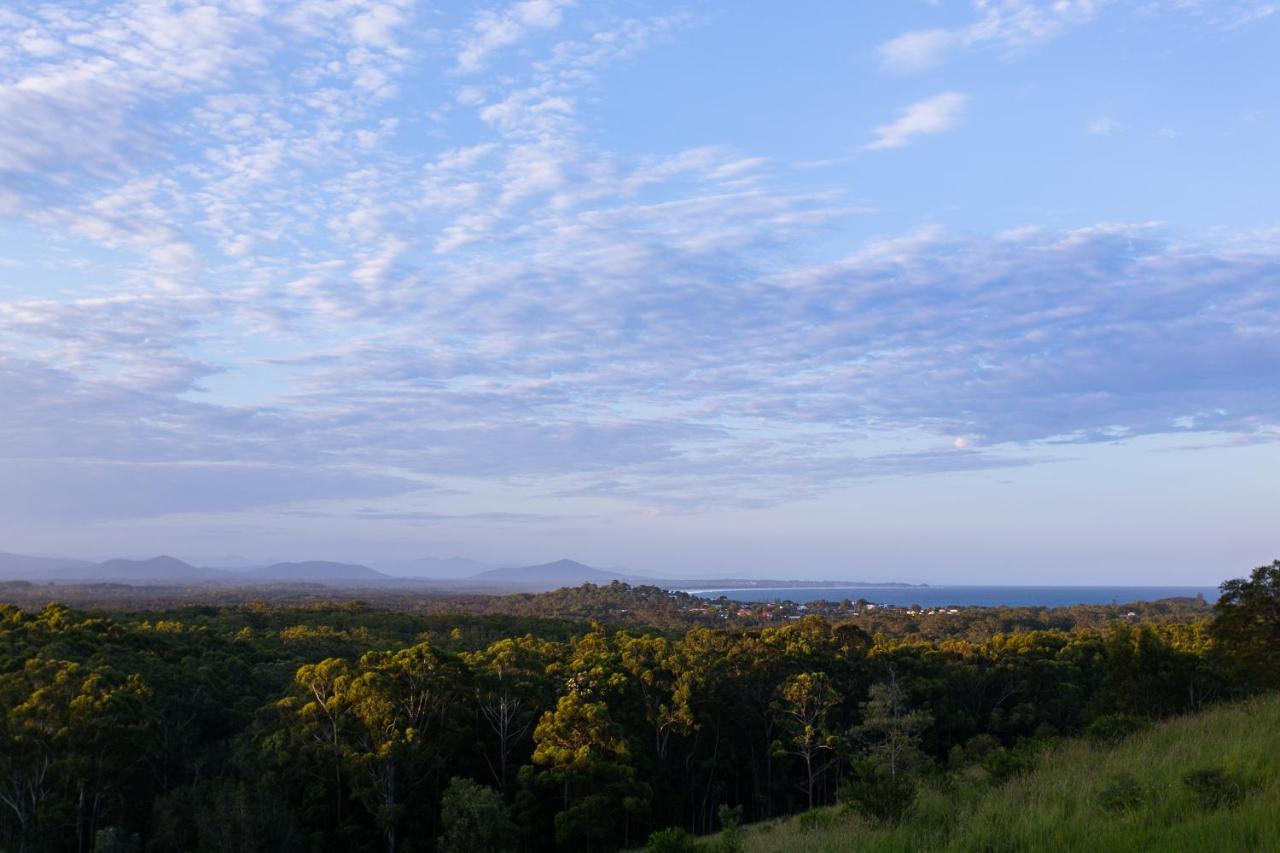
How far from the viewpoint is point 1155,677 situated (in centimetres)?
3228

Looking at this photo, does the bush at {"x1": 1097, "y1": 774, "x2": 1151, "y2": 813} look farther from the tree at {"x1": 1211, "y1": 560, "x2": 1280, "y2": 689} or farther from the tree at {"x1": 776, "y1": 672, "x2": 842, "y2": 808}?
the tree at {"x1": 776, "y1": 672, "x2": 842, "y2": 808}

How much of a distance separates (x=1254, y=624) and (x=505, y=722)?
70.5 feet

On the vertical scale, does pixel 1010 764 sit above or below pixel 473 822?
above

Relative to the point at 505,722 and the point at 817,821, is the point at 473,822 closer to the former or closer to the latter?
the point at 505,722

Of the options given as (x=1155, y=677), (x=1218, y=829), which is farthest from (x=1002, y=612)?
(x=1218, y=829)

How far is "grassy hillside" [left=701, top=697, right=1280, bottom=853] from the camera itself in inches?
238

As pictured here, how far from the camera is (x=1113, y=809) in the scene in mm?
6883

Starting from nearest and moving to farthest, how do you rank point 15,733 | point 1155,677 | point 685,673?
1. point 15,733
2. point 1155,677
3. point 685,673

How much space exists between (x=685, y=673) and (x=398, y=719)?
1189cm

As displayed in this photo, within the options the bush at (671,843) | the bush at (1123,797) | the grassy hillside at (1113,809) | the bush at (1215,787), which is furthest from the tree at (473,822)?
the bush at (1215,787)

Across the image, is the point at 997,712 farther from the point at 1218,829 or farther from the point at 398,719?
the point at 1218,829

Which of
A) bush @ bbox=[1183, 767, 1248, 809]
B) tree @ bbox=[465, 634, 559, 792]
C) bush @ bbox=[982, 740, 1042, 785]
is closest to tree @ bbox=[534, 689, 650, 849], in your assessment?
A: tree @ bbox=[465, 634, 559, 792]

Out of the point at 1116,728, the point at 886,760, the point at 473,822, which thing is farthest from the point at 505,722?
the point at 1116,728

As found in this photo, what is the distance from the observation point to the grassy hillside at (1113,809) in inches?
238
